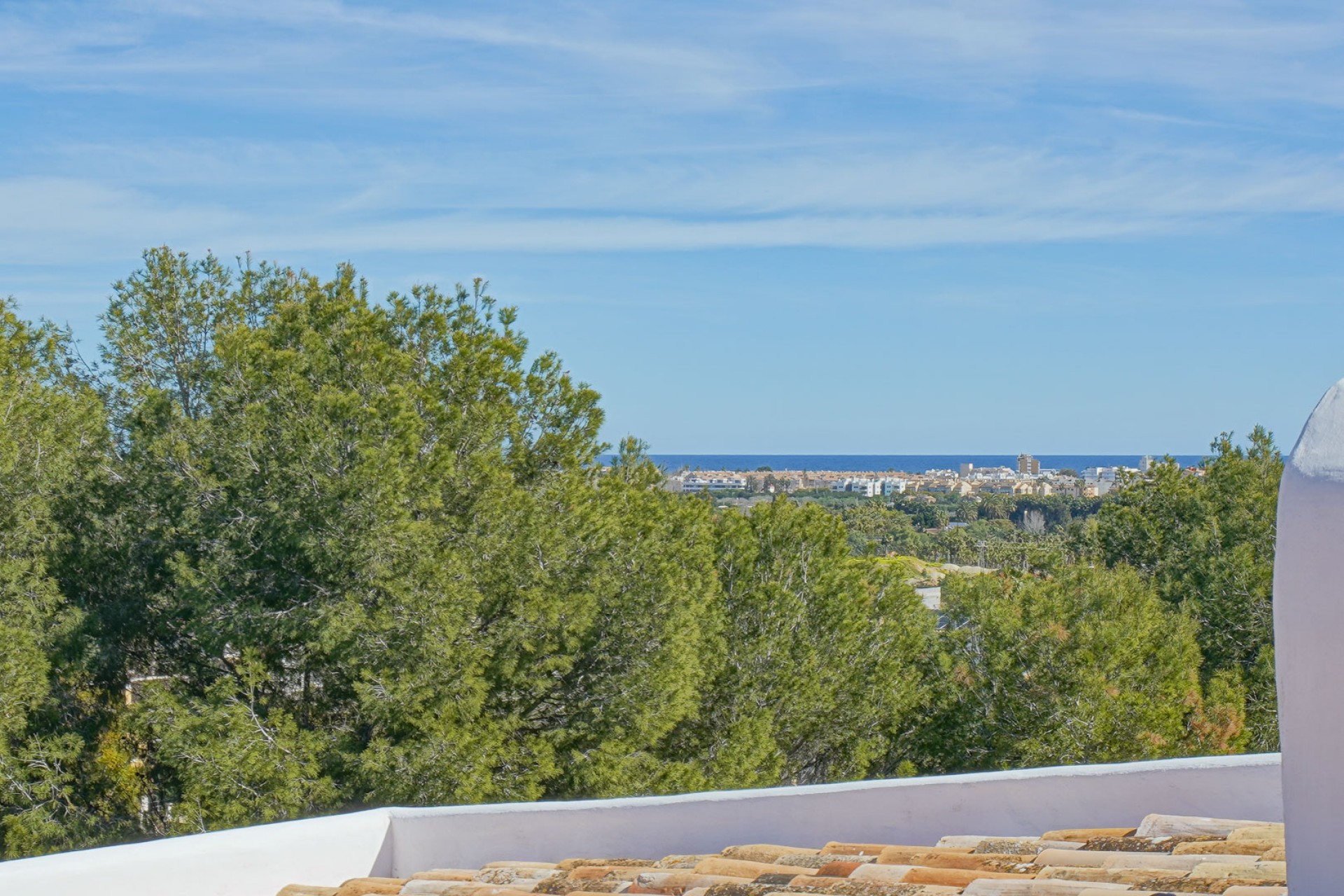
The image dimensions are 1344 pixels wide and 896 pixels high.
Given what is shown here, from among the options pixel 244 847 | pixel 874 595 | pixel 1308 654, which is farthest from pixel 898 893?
pixel 874 595

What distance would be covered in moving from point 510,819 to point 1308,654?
351cm

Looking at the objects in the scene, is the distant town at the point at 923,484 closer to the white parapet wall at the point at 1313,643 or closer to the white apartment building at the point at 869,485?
the white apartment building at the point at 869,485

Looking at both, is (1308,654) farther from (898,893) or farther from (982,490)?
(982,490)

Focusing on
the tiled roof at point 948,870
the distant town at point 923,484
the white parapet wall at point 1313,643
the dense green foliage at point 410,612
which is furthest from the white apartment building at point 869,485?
the white parapet wall at point 1313,643

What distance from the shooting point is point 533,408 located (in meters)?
15.8

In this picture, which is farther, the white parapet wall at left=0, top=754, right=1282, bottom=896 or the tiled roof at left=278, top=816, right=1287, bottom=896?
the white parapet wall at left=0, top=754, right=1282, bottom=896

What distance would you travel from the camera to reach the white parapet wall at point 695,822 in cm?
461

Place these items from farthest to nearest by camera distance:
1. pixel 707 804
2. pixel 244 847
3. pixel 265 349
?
pixel 265 349 < pixel 707 804 < pixel 244 847

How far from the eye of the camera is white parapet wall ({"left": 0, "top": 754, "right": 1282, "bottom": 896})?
4605 millimetres

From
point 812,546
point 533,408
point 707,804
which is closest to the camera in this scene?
point 707,804

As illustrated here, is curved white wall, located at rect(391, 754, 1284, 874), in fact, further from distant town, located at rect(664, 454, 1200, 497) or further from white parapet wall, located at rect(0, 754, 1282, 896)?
distant town, located at rect(664, 454, 1200, 497)

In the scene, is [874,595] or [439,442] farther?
[874,595]

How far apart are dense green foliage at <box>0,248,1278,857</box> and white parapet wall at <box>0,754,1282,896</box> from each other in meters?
7.55

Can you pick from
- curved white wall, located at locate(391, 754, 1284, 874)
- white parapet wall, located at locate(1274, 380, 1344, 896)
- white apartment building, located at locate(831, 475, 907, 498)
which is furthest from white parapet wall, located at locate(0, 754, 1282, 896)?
white apartment building, located at locate(831, 475, 907, 498)
